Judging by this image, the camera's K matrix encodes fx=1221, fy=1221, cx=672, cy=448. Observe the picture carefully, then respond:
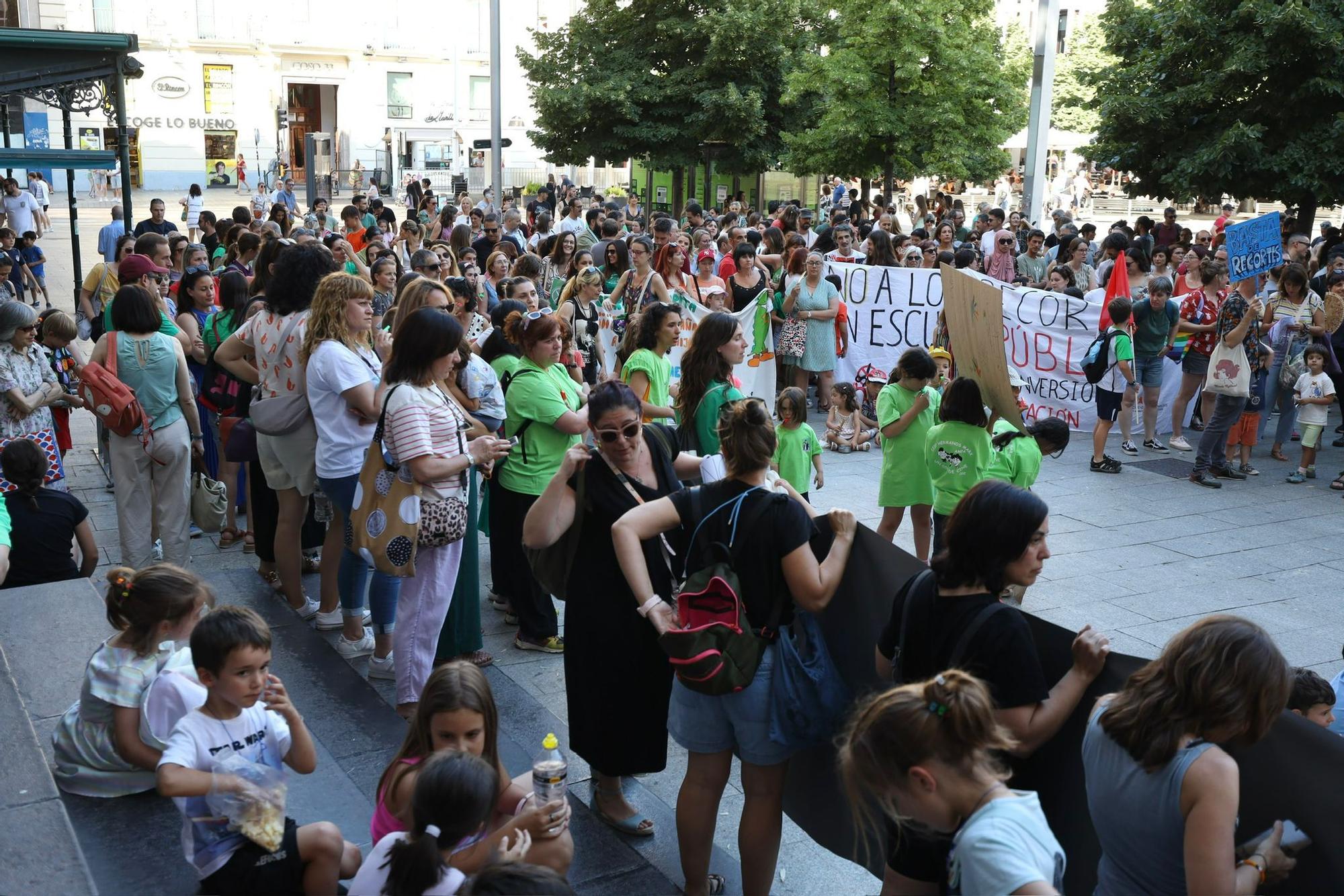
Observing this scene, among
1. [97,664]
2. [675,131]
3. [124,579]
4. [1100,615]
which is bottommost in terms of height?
[1100,615]

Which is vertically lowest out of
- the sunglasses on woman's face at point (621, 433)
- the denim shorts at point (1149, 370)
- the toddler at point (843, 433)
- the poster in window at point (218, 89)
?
the toddler at point (843, 433)

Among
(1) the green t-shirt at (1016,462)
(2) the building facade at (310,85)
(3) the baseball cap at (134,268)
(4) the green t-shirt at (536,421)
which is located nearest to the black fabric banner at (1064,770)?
(4) the green t-shirt at (536,421)

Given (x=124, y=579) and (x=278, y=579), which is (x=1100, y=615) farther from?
(x=124, y=579)

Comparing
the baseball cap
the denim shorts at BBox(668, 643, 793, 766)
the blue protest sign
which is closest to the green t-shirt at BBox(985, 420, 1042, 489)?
the denim shorts at BBox(668, 643, 793, 766)

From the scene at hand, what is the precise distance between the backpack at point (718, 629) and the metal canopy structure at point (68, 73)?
8534 mm

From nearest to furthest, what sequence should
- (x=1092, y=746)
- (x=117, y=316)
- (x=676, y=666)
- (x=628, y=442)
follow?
(x=1092, y=746)
(x=676, y=666)
(x=628, y=442)
(x=117, y=316)

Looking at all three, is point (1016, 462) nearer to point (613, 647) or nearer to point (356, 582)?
point (613, 647)

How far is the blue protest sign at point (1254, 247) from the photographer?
418 inches

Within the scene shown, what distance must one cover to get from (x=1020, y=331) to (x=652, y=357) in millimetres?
6642

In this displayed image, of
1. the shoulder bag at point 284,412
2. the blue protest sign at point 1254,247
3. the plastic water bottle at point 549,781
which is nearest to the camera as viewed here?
the plastic water bottle at point 549,781

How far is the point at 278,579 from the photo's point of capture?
Result: 7090 millimetres

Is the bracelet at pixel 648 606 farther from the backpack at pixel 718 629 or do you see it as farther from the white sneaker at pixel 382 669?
the white sneaker at pixel 382 669

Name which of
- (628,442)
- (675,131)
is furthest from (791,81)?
(628,442)

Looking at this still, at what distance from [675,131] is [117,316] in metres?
21.0
